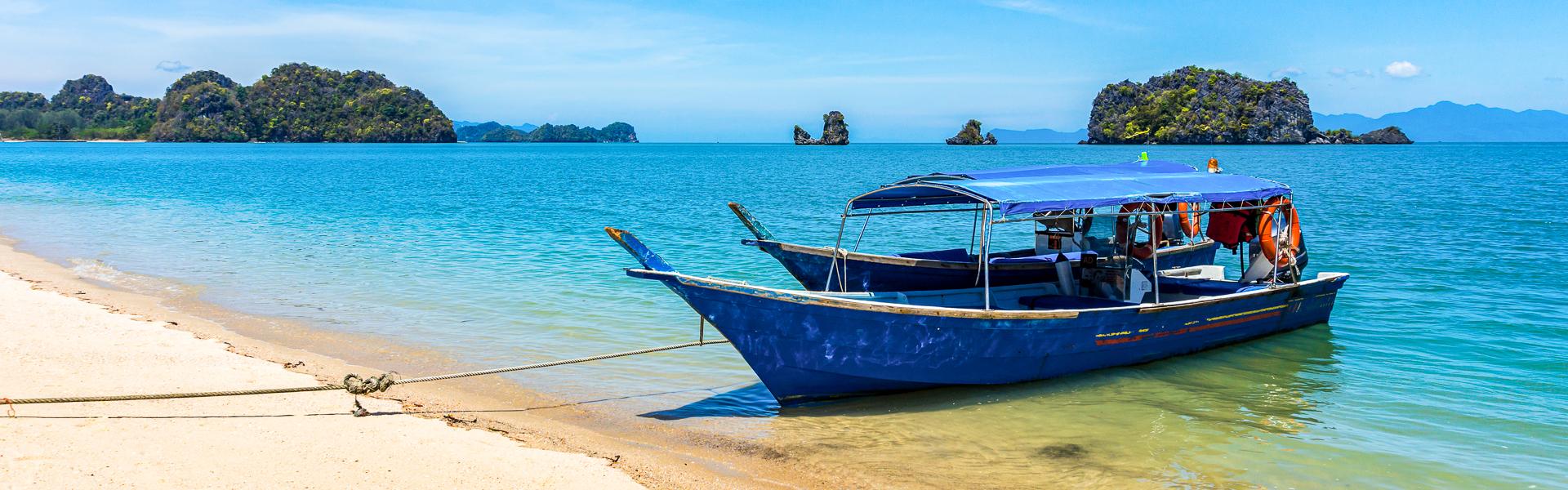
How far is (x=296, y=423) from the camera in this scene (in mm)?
7566

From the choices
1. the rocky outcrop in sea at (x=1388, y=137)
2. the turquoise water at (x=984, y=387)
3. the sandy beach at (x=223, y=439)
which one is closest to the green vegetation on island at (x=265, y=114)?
the turquoise water at (x=984, y=387)

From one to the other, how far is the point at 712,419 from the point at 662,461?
1345mm

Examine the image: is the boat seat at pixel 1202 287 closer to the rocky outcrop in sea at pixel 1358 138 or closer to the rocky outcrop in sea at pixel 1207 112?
the rocky outcrop in sea at pixel 1207 112

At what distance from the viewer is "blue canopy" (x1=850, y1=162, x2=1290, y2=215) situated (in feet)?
31.0

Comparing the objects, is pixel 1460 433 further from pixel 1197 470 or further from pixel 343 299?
pixel 343 299

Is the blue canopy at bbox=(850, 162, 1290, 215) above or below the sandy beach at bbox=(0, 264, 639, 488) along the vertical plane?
above

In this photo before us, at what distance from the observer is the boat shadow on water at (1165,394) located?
896 centimetres

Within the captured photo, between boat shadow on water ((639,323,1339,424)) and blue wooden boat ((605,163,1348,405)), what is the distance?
0.14 meters

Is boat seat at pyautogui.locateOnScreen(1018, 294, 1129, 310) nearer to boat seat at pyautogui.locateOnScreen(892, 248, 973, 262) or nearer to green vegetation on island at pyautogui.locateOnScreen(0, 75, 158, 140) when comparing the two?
boat seat at pyautogui.locateOnScreen(892, 248, 973, 262)

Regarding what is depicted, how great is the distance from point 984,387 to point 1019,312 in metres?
0.95

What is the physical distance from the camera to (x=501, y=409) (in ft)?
28.6

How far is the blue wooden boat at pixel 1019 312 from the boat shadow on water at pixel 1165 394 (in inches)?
5.4

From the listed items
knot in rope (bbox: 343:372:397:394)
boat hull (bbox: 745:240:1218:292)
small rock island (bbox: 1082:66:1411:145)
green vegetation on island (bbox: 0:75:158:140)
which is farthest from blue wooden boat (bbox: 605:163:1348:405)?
green vegetation on island (bbox: 0:75:158:140)

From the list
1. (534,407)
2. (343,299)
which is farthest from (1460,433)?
(343,299)
